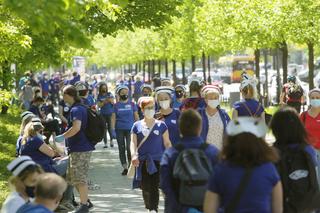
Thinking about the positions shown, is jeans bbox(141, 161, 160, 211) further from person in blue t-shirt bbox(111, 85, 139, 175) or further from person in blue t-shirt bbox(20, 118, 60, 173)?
person in blue t-shirt bbox(111, 85, 139, 175)

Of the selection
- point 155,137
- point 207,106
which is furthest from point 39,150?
point 207,106

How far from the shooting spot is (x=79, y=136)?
1129 cm

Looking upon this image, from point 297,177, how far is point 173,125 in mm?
4279

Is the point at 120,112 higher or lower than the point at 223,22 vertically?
lower

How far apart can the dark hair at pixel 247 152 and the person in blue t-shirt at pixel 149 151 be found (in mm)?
4247

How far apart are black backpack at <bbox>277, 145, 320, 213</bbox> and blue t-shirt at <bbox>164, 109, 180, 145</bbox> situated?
13.4 feet

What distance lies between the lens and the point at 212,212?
604 centimetres

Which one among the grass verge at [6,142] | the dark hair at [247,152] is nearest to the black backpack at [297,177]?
the dark hair at [247,152]

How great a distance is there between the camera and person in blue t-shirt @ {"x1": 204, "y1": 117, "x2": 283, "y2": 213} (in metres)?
5.91

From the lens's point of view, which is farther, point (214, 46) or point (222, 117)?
point (214, 46)

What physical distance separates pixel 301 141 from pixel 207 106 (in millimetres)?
4191

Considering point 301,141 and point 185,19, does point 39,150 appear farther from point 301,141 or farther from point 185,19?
point 185,19

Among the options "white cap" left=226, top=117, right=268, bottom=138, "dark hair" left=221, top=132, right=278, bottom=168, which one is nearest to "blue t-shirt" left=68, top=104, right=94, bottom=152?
"white cap" left=226, top=117, right=268, bottom=138

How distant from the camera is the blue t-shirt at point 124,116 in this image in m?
15.7
